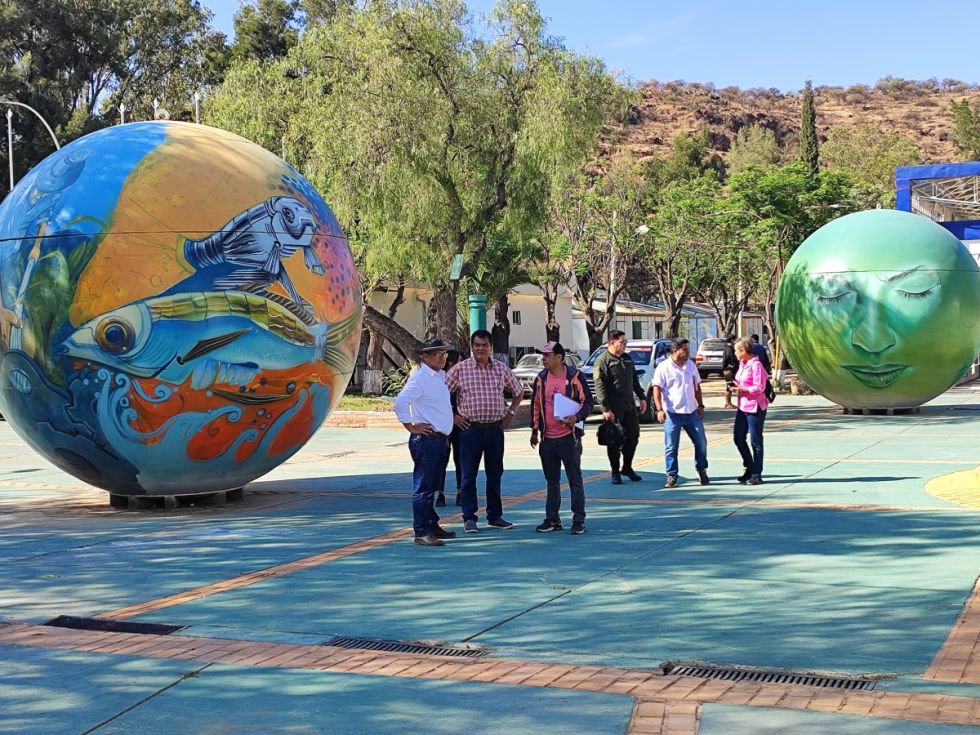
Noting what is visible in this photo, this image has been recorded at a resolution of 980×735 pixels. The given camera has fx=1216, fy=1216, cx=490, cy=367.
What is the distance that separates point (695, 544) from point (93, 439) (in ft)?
17.9

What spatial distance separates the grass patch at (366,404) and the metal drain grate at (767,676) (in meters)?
19.6

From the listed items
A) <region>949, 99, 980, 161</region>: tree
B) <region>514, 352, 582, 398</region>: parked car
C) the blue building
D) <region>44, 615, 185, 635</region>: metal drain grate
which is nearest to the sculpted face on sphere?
<region>514, 352, 582, 398</region>: parked car

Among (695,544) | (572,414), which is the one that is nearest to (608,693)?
(695,544)

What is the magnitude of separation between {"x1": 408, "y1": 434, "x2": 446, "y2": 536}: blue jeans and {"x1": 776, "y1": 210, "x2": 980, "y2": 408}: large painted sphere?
13.6 meters

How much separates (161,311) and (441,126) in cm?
1384

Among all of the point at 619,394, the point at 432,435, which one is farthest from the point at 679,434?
the point at 432,435

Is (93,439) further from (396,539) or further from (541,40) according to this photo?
(541,40)

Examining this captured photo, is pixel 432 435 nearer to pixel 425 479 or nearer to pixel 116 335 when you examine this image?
pixel 425 479

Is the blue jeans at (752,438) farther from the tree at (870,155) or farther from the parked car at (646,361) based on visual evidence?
the tree at (870,155)

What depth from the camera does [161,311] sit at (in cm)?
1062

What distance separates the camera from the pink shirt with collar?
1345 centimetres

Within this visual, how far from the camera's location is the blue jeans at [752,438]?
13258mm

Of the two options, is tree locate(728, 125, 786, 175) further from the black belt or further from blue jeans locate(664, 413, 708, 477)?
the black belt

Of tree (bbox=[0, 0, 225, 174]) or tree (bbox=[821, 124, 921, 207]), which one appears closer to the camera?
tree (bbox=[0, 0, 225, 174])
